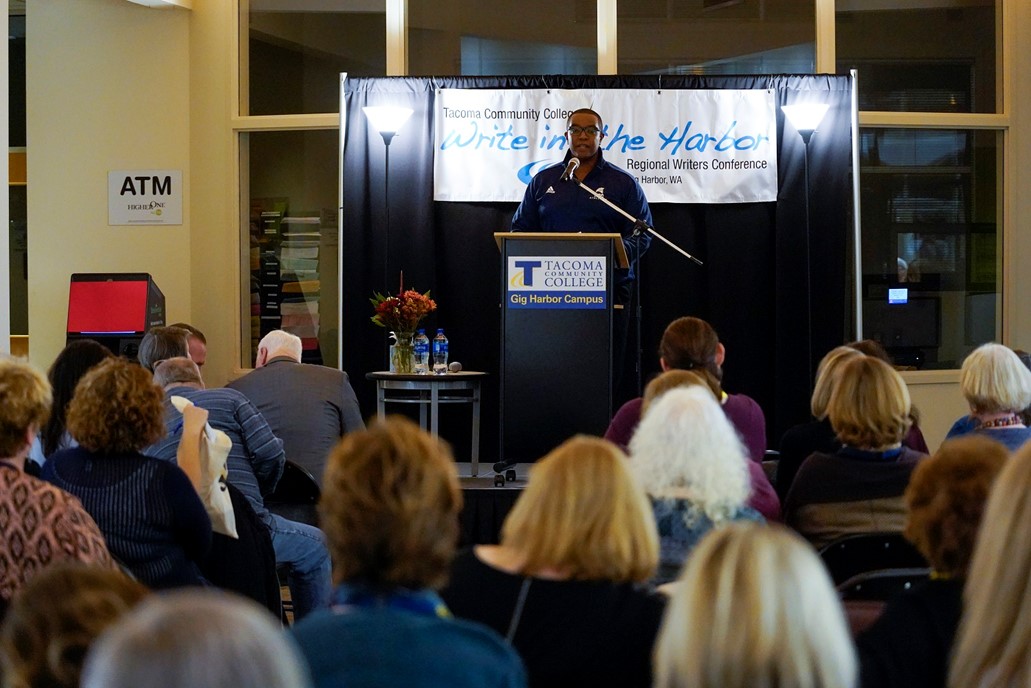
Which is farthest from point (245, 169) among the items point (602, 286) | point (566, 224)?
point (602, 286)

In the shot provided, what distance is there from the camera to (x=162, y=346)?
5266 mm

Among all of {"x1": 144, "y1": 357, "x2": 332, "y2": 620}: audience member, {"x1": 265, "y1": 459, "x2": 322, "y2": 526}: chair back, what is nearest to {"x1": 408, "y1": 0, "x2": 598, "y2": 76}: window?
{"x1": 265, "y1": 459, "x2": 322, "y2": 526}: chair back

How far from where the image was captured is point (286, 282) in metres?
8.48

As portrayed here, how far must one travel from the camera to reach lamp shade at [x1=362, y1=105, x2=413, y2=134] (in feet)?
25.2

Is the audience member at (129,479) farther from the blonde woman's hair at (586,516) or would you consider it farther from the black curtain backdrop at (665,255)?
the black curtain backdrop at (665,255)

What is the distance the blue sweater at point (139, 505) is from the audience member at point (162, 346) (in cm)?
205

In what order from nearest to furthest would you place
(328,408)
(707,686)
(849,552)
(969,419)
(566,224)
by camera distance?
(707,686) → (849,552) → (969,419) → (328,408) → (566,224)

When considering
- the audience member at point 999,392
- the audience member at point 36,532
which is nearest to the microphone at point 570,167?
A: the audience member at point 999,392

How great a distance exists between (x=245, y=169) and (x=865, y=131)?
13.6ft

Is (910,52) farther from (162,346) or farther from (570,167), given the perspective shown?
(162,346)

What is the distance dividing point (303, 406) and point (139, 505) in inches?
78.9

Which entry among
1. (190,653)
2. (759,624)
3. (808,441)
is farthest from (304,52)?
(190,653)

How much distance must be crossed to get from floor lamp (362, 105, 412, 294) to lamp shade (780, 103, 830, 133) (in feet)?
7.66

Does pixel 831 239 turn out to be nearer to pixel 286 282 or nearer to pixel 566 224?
pixel 566 224
